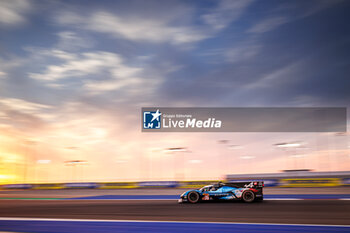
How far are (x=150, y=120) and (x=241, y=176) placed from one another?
44.8 feet

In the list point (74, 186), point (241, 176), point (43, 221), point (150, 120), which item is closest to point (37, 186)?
point (74, 186)

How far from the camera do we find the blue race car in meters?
10.4

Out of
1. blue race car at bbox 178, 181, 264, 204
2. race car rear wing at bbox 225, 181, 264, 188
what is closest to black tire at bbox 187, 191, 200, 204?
blue race car at bbox 178, 181, 264, 204

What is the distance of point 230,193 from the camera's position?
10594mm

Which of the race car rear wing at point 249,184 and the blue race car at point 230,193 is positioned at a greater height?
the race car rear wing at point 249,184

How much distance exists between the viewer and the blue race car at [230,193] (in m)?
10.4

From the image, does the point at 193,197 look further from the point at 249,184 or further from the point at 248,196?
the point at 249,184

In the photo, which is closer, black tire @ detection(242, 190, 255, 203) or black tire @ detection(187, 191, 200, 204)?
black tire @ detection(242, 190, 255, 203)

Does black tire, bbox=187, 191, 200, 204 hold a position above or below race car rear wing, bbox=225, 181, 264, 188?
below

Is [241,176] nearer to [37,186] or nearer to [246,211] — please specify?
[246,211]

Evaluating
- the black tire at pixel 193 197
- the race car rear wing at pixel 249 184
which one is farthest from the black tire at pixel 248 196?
the black tire at pixel 193 197

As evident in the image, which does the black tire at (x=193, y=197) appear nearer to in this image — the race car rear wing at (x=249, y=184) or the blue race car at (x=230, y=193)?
the blue race car at (x=230, y=193)

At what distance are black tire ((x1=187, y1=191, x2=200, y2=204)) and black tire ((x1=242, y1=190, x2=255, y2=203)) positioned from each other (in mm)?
2048

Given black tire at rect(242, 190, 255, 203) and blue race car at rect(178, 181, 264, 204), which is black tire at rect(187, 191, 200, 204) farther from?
black tire at rect(242, 190, 255, 203)
